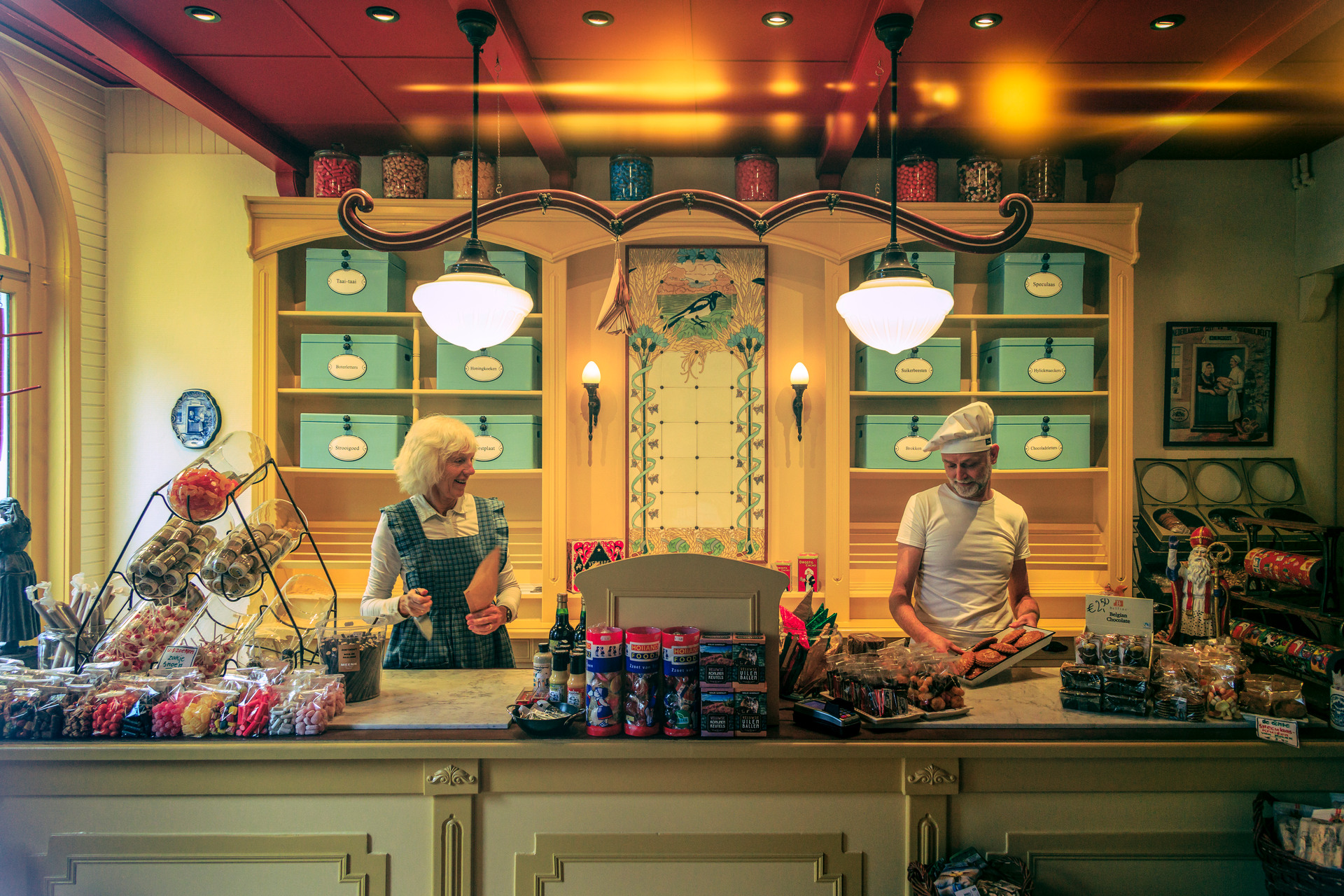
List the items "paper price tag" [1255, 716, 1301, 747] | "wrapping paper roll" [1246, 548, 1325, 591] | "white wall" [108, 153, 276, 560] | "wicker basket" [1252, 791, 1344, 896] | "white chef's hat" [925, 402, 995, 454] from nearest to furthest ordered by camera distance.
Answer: "wicker basket" [1252, 791, 1344, 896] → "paper price tag" [1255, 716, 1301, 747] → "white chef's hat" [925, 402, 995, 454] → "wrapping paper roll" [1246, 548, 1325, 591] → "white wall" [108, 153, 276, 560]

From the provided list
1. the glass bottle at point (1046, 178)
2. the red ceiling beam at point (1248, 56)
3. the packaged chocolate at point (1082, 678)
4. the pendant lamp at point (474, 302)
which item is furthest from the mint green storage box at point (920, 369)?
the pendant lamp at point (474, 302)

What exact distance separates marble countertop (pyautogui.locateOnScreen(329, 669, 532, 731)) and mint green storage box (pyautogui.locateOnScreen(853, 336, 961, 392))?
2.21 metres

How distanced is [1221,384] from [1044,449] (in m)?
1.14

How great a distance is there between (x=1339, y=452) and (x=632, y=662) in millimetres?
4124

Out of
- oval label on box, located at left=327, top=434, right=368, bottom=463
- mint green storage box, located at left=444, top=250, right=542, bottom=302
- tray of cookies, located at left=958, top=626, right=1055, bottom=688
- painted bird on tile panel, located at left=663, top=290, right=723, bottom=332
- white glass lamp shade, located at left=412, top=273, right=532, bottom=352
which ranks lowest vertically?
tray of cookies, located at left=958, top=626, right=1055, bottom=688

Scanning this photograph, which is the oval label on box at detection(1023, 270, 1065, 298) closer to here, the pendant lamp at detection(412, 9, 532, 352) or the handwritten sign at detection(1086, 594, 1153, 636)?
the handwritten sign at detection(1086, 594, 1153, 636)

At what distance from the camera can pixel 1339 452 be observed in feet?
12.4

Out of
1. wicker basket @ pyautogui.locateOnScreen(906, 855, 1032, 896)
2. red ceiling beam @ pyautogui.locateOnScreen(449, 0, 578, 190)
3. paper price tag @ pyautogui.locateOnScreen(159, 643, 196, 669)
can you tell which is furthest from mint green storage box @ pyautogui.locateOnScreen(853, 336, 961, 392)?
paper price tag @ pyautogui.locateOnScreen(159, 643, 196, 669)

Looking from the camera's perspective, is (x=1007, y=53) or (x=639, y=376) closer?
(x=1007, y=53)

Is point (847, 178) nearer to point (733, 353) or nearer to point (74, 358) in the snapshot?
point (733, 353)

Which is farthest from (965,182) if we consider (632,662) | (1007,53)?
(632,662)

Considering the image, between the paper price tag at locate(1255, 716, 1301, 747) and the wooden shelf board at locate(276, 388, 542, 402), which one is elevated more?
the wooden shelf board at locate(276, 388, 542, 402)

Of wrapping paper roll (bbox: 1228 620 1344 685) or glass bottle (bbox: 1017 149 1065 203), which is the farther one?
glass bottle (bbox: 1017 149 1065 203)

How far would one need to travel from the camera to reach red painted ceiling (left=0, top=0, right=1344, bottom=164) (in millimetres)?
2465
